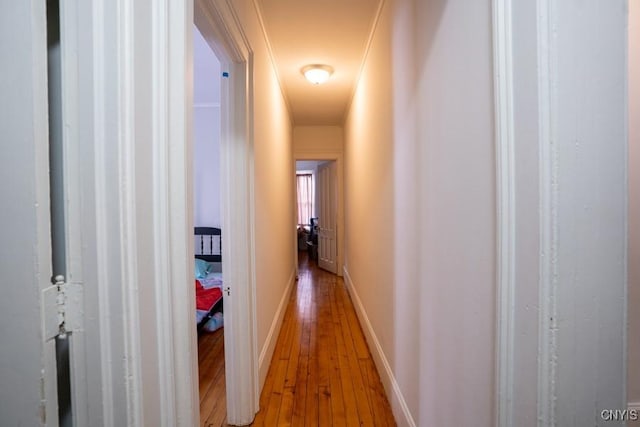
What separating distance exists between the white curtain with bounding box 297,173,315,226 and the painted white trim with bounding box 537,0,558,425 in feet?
27.5

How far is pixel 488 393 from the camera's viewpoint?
0.82 meters

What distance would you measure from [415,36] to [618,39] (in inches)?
39.9

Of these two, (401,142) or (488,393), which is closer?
(488,393)

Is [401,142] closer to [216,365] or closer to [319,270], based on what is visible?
[216,365]

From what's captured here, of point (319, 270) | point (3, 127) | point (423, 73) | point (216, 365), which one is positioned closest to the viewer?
point (3, 127)

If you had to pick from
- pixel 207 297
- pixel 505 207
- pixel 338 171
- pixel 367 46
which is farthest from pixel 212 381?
pixel 338 171

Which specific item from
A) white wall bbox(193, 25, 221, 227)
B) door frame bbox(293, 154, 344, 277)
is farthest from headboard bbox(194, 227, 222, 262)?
door frame bbox(293, 154, 344, 277)

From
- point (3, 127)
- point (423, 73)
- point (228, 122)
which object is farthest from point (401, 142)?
point (3, 127)

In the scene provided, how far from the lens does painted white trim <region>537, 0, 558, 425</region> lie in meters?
0.54

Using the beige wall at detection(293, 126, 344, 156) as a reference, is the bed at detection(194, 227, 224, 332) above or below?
below

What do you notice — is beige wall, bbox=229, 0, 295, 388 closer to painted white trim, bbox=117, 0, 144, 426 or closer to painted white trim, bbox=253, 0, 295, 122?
painted white trim, bbox=253, 0, 295, 122

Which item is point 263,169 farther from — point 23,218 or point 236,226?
point 23,218

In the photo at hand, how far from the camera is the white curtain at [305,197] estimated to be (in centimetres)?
891

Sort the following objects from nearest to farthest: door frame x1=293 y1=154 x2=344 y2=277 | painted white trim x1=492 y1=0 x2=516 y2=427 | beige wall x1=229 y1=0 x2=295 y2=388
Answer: painted white trim x1=492 y1=0 x2=516 y2=427 → beige wall x1=229 y1=0 x2=295 y2=388 → door frame x1=293 y1=154 x2=344 y2=277
